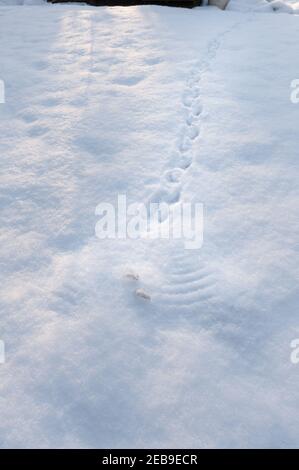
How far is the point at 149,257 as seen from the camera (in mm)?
2480

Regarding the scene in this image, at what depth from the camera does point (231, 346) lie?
6.74 ft

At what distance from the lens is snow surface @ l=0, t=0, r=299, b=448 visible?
1858 millimetres

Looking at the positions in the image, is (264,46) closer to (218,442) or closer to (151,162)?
(151,162)

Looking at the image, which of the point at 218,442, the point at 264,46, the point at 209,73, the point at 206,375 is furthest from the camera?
the point at 264,46

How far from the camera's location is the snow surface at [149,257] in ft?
6.10

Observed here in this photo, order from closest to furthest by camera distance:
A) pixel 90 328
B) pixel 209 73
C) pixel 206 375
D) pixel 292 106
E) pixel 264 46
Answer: pixel 206 375, pixel 90 328, pixel 292 106, pixel 209 73, pixel 264 46

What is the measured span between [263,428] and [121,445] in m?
0.63

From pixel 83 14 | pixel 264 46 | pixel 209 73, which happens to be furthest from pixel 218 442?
pixel 83 14

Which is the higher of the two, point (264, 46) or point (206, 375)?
point (264, 46)

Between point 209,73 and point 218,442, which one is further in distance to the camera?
point 209,73

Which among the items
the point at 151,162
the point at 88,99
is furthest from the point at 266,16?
the point at 151,162

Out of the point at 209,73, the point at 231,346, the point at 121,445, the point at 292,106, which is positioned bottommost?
the point at 121,445

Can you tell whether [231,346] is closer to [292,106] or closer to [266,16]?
[292,106]

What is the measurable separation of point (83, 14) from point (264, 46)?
250cm
